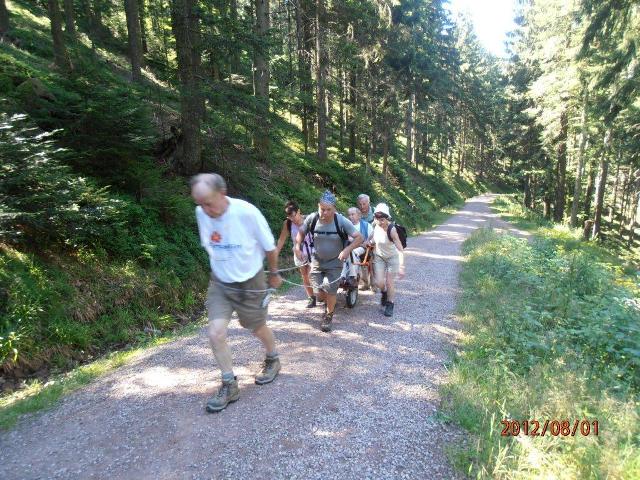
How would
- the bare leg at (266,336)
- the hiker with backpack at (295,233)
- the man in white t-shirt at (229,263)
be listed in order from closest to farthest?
the man in white t-shirt at (229,263) → the bare leg at (266,336) → the hiker with backpack at (295,233)

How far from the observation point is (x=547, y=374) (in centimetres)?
427

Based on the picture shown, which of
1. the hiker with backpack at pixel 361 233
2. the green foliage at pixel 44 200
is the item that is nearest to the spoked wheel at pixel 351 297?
the hiker with backpack at pixel 361 233

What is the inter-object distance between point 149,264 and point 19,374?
286 centimetres

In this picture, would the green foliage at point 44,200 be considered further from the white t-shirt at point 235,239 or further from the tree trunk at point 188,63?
the tree trunk at point 188,63

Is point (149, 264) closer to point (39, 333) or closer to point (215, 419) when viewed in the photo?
point (39, 333)

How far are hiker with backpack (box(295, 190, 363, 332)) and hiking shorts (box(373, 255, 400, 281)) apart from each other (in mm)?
1080

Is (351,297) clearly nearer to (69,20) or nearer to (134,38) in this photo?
(134,38)

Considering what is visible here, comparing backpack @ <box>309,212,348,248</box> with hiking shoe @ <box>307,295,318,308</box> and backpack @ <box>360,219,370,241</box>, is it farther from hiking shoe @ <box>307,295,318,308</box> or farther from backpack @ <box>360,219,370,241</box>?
hiking shoe @ <box>307,295,318,308</box>

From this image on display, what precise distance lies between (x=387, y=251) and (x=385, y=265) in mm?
263

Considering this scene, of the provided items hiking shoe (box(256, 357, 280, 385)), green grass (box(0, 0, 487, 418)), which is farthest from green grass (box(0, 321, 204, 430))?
hiking shoe (box(256, 357, 280, 385))

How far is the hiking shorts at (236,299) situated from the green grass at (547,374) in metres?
2.22

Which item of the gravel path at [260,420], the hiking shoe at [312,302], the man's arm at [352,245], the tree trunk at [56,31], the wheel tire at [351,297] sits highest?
the tree trunk at [56,31]

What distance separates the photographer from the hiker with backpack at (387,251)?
6794 mm

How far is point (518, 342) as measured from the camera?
5.36m
